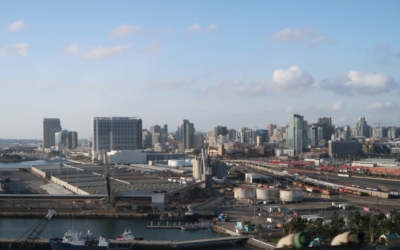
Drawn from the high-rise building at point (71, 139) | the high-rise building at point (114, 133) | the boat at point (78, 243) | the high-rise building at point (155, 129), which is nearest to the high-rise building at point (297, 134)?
the high-rise building at point (114, 133)

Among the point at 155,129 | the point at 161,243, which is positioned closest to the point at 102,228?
→ the point at 161,243

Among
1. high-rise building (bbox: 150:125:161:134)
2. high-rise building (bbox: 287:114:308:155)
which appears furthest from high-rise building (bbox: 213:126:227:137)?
high-rise building (bbox: 287:114:308:155)

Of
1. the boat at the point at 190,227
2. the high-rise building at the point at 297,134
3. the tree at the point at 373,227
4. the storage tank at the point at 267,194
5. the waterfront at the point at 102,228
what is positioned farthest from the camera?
the high-rise building at the point at 297,134

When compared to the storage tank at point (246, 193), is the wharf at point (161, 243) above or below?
below

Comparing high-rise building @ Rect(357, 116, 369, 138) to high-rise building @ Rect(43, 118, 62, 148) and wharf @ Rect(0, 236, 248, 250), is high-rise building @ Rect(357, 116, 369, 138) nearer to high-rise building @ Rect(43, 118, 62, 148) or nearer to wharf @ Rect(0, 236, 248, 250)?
high-rise building @ Rect(43, 118, 62, 148)

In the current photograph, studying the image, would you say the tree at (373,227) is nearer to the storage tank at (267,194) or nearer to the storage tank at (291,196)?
the storage tank at (291,196)

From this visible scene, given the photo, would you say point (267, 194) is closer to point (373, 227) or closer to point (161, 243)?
point (161, 243)
